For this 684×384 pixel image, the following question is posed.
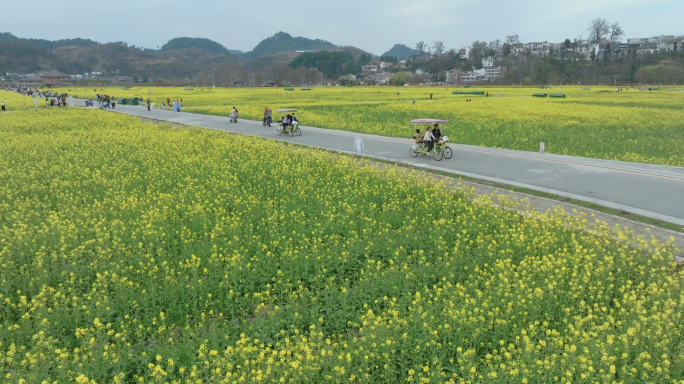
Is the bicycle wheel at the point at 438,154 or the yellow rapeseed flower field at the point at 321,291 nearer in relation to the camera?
the yellow rapeseed flower field at the point at 321,291

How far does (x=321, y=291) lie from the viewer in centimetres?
783

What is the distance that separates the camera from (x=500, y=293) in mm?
6988

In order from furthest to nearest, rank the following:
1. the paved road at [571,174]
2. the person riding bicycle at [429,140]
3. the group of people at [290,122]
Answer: the group of people at [290,122] < the person riding bicycle at [429,140] < the paved road at [571,174]

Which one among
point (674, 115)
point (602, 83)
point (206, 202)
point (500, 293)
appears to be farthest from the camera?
point (602, 83)

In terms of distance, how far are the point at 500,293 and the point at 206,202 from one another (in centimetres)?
785

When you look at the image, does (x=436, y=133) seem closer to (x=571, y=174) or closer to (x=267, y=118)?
(x=571, y=174)

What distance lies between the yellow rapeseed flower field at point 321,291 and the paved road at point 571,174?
2.94 m

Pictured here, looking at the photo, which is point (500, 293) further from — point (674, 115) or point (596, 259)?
point (674, 115)

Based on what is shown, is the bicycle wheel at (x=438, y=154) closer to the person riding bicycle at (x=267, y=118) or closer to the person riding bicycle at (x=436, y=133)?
the person riding bicycle at (x=436, y=133)

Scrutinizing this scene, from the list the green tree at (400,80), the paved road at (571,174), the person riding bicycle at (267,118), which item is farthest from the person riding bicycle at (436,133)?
the green tree at (400,80)

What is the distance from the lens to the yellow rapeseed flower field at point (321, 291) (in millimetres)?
5613

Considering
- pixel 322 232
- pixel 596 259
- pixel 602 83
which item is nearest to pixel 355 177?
pixel 322 232

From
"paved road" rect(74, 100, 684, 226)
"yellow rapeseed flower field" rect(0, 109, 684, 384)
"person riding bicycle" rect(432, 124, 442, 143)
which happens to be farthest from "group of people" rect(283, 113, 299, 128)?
"yellow rapeseed flower field" rect(0, 109, 684, 384)

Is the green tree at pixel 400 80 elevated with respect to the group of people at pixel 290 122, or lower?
elevated
